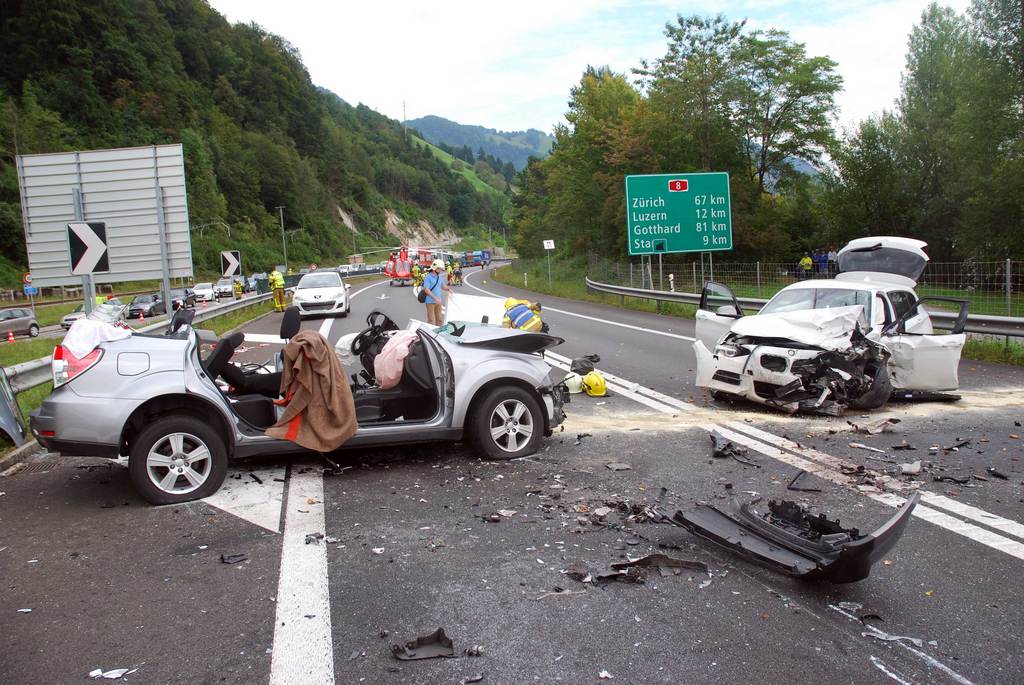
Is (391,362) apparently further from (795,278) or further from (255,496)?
(795,278)

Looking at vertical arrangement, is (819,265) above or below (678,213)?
below

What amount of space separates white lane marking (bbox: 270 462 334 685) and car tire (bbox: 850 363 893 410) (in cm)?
592

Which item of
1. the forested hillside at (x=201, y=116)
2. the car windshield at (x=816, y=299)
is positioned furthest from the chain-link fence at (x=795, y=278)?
the forested hillside at (x=201, y=116)

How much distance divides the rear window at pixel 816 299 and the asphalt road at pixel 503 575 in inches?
95.7

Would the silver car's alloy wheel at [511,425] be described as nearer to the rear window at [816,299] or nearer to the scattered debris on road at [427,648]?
the scattered debris on road at [427,648]

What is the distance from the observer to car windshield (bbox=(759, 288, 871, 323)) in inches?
378

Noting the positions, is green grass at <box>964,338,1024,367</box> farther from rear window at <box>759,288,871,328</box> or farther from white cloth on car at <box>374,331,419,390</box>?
white cloth on car at <box>374,331,419,390</box>

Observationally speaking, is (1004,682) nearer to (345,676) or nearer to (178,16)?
(345,676)

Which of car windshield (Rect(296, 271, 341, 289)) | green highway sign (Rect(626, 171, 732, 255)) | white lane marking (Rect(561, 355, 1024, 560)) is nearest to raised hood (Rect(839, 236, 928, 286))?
white lane marking (Rect(561, 355, 1024, 560))

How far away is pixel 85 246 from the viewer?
1105cm

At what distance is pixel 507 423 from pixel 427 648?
3433 mm

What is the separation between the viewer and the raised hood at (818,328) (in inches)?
343

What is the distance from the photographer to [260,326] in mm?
24031

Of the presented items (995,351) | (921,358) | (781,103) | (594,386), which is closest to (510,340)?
(594,386)
